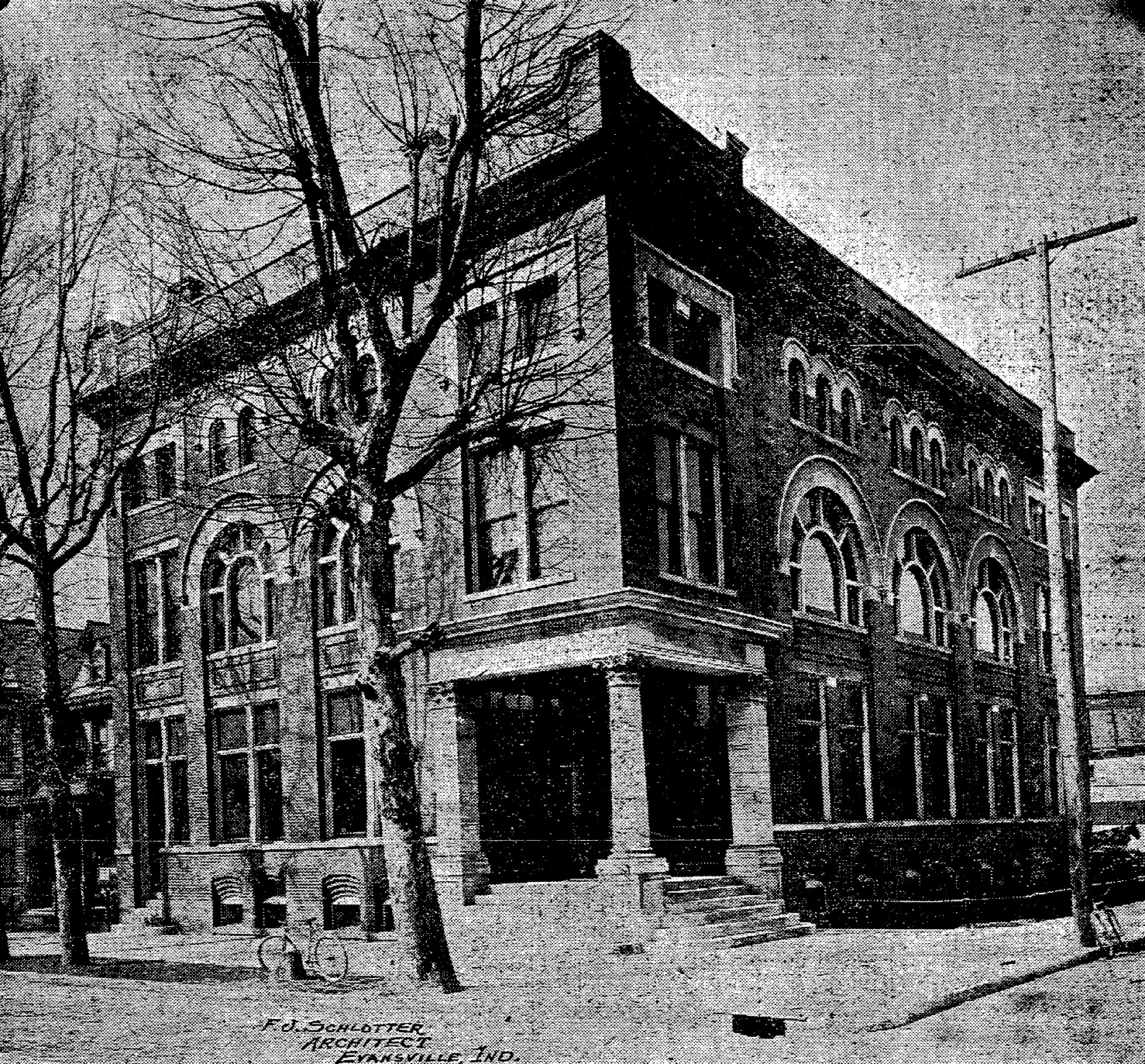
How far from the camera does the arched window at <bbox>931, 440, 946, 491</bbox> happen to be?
24.9 feet

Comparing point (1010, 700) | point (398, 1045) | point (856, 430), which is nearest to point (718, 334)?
point (856, 430)

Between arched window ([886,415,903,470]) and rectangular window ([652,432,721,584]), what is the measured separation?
1.09 meters

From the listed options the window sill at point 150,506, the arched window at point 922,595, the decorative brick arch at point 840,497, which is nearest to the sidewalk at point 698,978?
the arched window at point 922,595

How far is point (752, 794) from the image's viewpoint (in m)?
7.42

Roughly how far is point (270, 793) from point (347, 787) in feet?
1.65

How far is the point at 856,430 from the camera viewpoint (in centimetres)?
766

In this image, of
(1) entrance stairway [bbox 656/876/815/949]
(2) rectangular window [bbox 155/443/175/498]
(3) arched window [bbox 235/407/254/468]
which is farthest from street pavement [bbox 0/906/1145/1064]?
(3) arched window [bbox 235/407/254/468]

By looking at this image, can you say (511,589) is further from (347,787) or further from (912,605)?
(912,605)

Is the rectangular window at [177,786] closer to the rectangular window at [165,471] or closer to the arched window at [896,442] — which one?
the rectangular window at [165,471]

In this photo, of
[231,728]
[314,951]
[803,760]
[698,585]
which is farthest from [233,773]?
[803,760]

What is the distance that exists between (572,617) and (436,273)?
2.61 metres

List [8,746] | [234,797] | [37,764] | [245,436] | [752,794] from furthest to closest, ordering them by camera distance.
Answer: [8,746] < [37,764] < [245,436] < [234,797] < [752,794]

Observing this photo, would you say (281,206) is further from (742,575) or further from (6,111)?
(742,575)

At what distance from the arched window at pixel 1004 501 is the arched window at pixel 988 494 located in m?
0.08
